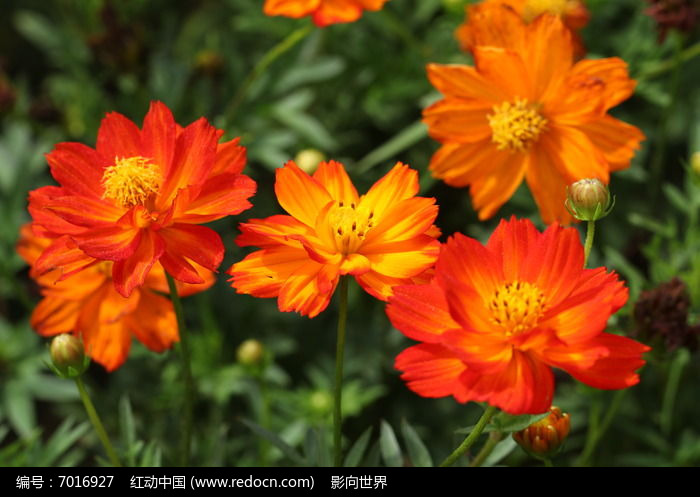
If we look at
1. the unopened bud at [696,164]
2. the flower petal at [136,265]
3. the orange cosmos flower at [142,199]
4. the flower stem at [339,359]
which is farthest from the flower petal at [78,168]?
the unopened bud at [696,164]

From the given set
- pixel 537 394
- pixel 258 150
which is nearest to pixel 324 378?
pixel 258 150

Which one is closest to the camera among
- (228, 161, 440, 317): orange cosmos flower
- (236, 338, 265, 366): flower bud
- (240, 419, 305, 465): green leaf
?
(228, 161, 440, 317): orange cosmos flower

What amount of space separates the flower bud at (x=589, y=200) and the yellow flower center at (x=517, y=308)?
11 cm

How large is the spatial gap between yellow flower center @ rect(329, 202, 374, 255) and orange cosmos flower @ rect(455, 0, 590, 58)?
39cm

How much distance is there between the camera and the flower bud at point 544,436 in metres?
0.88

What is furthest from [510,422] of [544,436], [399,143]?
[399,143]

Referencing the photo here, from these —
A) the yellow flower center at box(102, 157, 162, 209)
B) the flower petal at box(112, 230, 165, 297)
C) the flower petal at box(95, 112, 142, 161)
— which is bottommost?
the flower petal at box(112, 230, 165, 297)

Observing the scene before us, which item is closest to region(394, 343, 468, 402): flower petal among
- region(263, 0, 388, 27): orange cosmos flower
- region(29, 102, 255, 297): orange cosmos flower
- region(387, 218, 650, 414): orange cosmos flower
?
region(387, 218, 650, 414): orange cosmos flower

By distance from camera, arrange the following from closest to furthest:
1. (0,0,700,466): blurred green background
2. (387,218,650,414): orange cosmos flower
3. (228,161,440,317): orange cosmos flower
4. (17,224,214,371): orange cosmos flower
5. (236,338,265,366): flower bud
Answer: (387,218,650,414): orange cosmos flower, (228,161,440,317): orange cosmos flower, (17,224,214,371): orange cosmos flower, (236,338,265,366): flower bud, (0,0,700,466): blurred green background

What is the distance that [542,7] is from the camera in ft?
4.34

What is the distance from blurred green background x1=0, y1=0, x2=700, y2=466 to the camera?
1.50 m

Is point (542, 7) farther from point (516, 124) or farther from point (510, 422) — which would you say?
point (510, 422)

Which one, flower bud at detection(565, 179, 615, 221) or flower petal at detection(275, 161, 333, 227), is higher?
flower petal at detection(275, 161, 333, 227)

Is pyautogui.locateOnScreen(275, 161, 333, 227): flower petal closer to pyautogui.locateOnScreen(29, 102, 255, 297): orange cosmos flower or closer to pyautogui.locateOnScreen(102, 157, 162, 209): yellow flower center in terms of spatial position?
pyautogui.locateOnScreen(29, 102, 255, 297): orange cosmos flower
